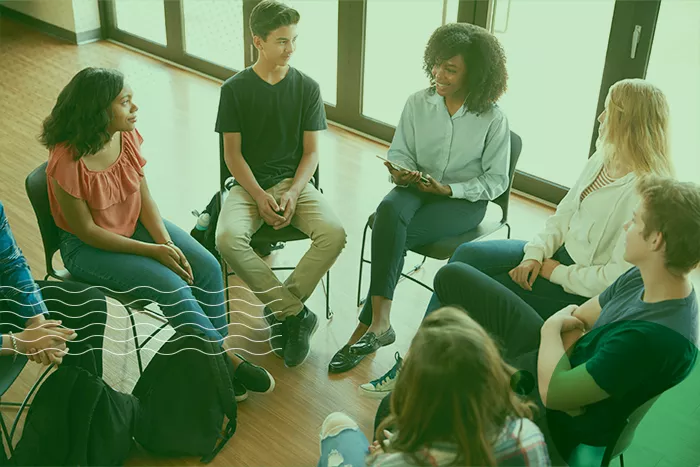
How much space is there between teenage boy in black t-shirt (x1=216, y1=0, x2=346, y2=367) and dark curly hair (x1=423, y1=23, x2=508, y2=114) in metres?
0.56

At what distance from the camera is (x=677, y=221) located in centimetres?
187

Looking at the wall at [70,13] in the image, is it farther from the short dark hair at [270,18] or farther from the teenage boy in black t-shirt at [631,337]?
the teenage boy in black t-shirt at [631,337]

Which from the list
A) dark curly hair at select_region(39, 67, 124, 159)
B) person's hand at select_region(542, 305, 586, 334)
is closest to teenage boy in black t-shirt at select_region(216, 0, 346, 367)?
dark curly hair at select_region(39, 67, 124, 159)

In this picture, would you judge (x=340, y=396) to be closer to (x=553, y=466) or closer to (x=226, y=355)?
(x=226, y=355)

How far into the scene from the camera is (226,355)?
9.06 feet

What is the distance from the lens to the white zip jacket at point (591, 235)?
7.97 feet

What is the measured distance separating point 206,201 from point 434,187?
161 centimetres

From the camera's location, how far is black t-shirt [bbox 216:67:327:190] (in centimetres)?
300

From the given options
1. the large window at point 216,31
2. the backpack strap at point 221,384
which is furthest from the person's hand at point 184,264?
the large window at point 216,31

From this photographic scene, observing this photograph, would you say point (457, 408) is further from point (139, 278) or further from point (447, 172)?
point (447, 172)

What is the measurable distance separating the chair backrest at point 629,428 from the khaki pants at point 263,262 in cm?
135

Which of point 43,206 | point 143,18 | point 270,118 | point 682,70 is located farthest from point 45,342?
point 143,18

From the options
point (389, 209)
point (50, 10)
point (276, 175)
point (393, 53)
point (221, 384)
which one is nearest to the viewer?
point (221, 384)

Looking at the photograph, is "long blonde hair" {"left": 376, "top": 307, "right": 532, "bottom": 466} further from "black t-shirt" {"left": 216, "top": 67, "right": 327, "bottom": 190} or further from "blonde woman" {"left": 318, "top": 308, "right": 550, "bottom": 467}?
"black t-shirt" {"left": 216, "top": 67, "right": 327, "bottom": 190}
